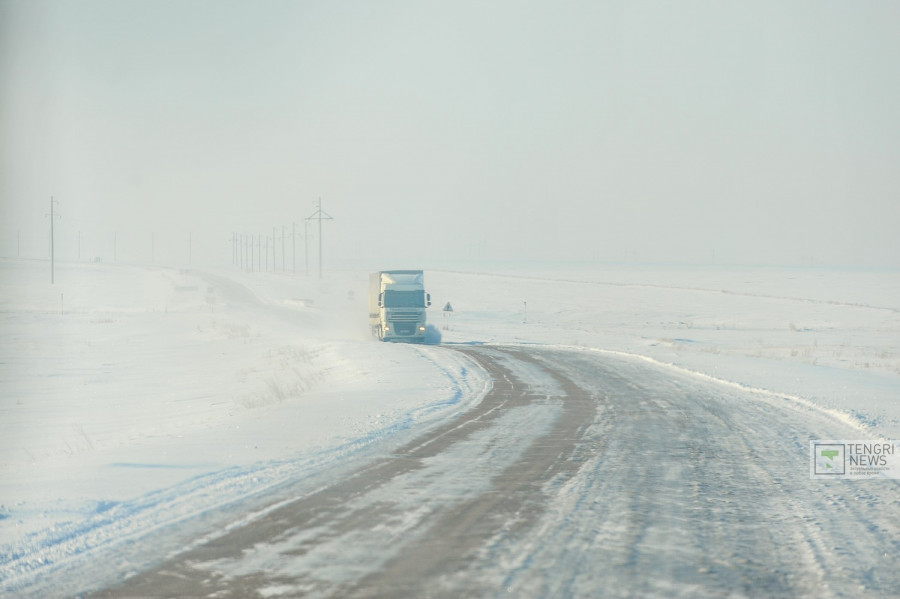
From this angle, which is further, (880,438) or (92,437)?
(92,437)

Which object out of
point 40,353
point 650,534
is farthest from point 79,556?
point 40,353

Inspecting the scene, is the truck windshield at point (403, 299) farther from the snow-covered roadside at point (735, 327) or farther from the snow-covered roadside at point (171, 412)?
the snow-covered roadside at point (735, 327)

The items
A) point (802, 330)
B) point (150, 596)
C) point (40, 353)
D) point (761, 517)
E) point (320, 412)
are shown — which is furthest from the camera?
point (802, 330)

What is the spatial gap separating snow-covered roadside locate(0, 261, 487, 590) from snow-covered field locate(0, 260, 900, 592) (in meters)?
0.06

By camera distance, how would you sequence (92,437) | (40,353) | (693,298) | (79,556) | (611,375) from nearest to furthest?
(79,556)
(92,437)
(611,375)
(40,353)
(693,298)

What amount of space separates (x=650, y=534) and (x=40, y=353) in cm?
3841

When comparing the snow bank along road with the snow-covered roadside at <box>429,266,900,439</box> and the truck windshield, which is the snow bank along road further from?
the truck windshield

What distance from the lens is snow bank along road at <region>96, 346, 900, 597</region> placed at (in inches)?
236

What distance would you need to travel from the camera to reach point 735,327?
62188 millimetres

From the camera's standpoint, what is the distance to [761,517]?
314 inches

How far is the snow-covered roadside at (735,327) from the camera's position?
2244 centimetres

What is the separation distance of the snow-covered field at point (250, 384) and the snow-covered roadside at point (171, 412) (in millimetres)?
56

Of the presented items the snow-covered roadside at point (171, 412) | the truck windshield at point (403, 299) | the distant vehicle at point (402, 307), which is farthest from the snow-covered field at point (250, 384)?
the truck windshield at point (403, 299)

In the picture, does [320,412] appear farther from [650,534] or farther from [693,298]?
[693,298]
